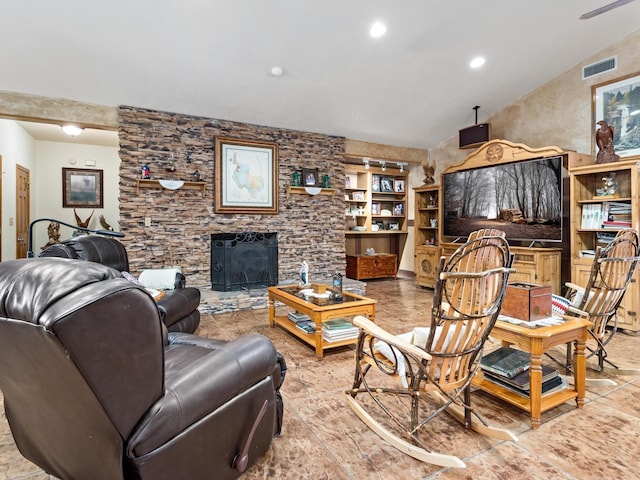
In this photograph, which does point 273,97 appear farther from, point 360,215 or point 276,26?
point 360,215

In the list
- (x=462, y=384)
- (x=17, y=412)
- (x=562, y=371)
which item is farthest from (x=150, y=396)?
(x=562, y=371)

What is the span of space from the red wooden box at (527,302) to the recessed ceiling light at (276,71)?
350 cm

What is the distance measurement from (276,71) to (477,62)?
2.54 metres

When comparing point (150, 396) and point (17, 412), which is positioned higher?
point (150, 396)

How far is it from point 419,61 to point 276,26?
73.3 inches

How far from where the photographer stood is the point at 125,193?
4.73 m

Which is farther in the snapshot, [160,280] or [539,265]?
[539,265]

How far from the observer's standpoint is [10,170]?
5520 millimetres

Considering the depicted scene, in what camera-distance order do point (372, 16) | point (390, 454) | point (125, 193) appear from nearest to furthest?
point (390, 454), point (372, 16), point (125, 193)

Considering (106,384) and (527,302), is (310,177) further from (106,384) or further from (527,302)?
(106,384)

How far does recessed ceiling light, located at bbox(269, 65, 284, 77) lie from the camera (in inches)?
166

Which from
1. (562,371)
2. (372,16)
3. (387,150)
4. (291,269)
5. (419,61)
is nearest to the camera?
(562,371)

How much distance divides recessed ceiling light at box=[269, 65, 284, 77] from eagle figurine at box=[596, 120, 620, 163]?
Answer: 379cm

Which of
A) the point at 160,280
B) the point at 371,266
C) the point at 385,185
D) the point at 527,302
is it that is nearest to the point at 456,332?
the point at 527,302
